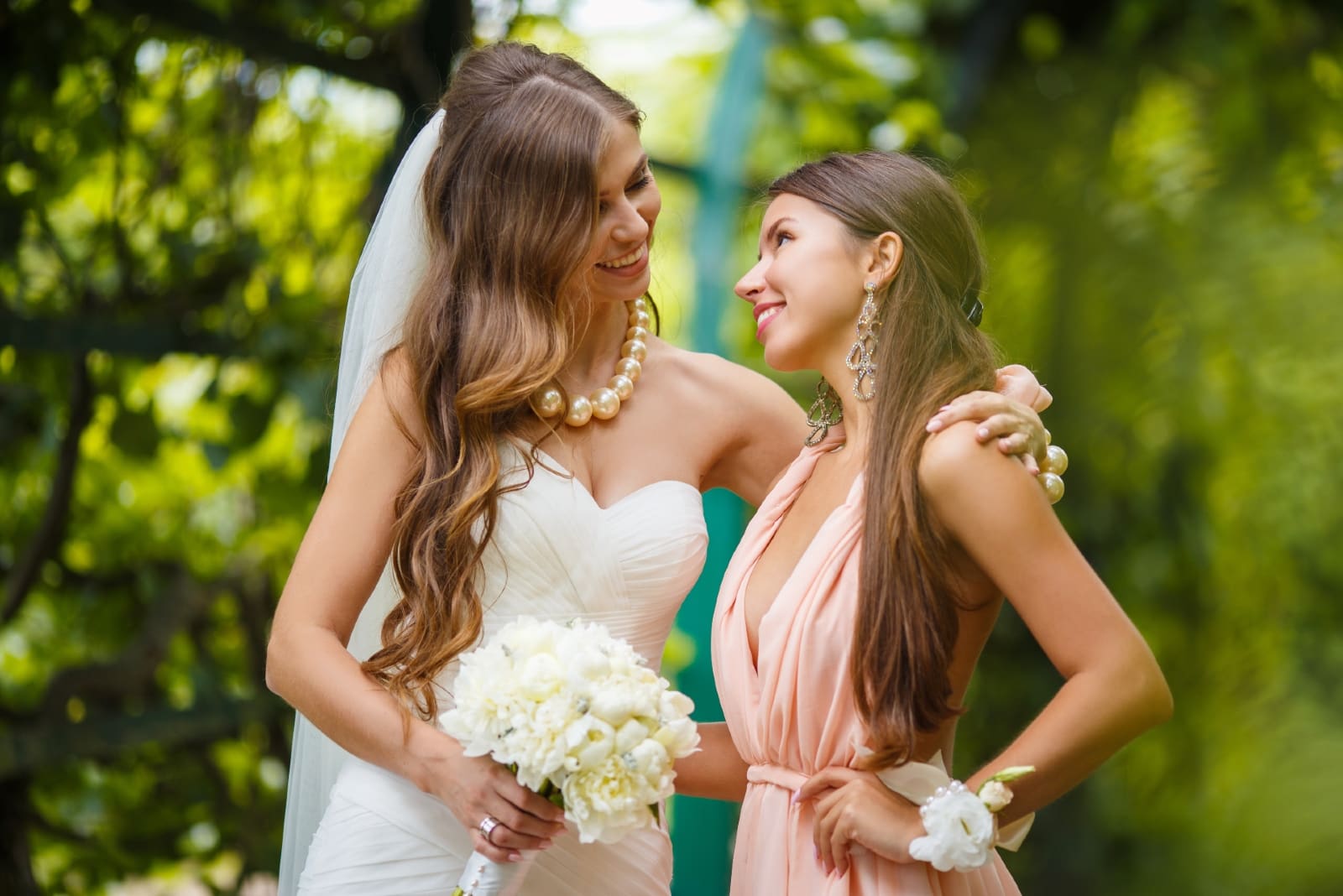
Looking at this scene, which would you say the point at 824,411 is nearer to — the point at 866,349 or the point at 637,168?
the point at 866,349

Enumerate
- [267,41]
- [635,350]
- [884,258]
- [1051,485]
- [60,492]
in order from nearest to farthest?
1. [1051,485]
2. [884,258]
3. [635,350]
4. [60,492]
5. [267,41]

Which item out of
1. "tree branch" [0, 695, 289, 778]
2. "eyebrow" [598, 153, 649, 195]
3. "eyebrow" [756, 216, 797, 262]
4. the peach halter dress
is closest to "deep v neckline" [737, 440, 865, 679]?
the peach halter dress

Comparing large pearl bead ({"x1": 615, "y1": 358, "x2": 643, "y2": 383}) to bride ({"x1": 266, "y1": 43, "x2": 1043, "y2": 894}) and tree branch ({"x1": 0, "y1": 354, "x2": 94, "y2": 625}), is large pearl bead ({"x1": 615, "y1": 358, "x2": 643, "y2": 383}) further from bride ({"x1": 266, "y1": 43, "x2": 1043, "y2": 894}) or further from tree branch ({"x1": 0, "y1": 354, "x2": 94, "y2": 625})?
tree branch ({"x1": 0, "y1": 354, "x2": 94, "y2": 625})

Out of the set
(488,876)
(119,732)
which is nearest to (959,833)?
(488,876)

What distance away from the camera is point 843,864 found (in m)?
1.71

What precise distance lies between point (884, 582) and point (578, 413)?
0.71 meters

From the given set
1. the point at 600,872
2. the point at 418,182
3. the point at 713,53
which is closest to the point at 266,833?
the point at 600,872

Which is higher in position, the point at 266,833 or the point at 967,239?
the point at 967,239

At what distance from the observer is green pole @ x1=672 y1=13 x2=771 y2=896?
395cm

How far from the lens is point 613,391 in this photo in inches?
88.7

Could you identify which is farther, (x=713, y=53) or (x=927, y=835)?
(x=713, y=53)

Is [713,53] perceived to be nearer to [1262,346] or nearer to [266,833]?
[1262,346]

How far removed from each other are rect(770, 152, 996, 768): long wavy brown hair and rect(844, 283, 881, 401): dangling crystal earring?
17 millimetres

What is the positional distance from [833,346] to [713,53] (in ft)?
7.91
